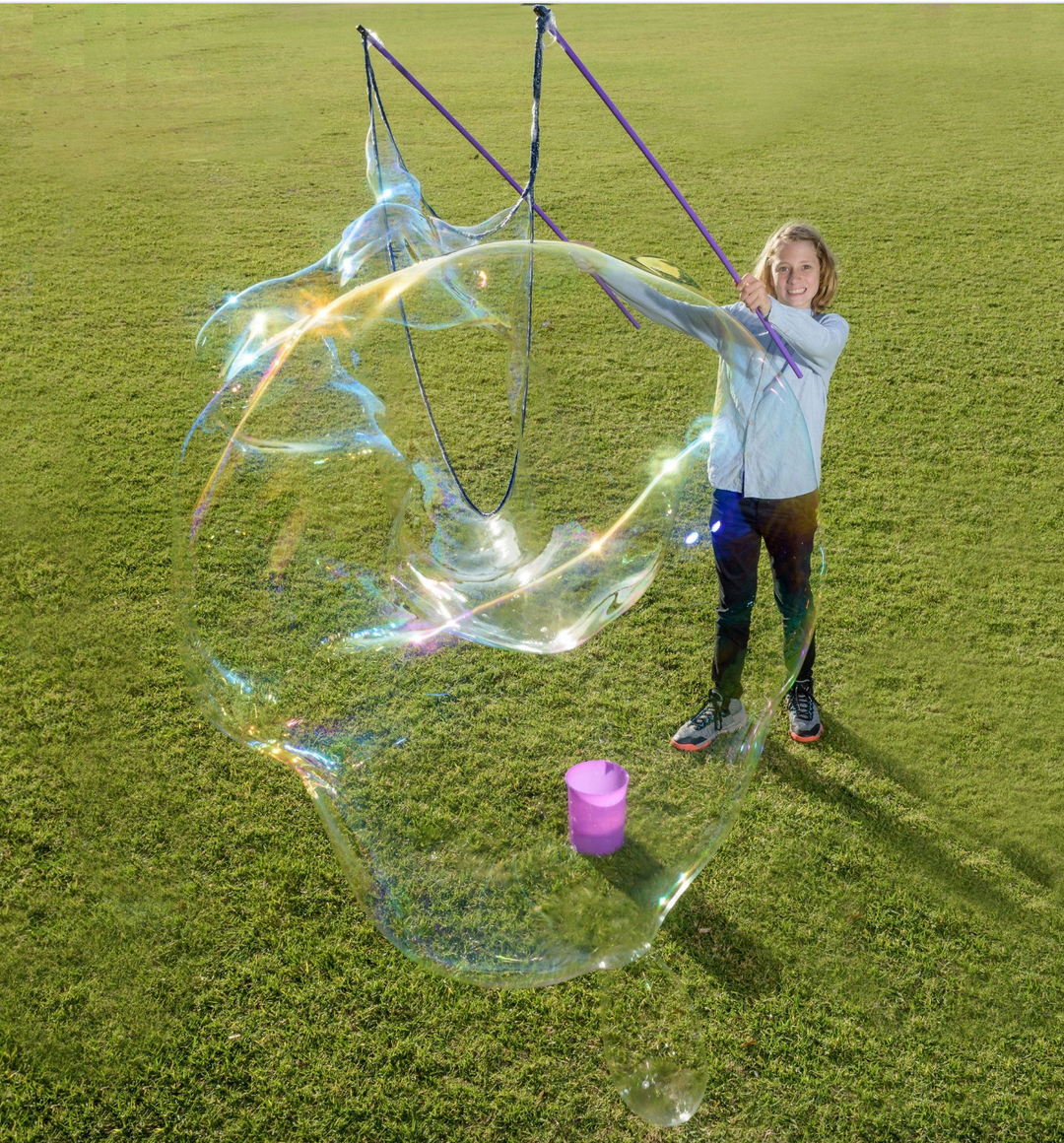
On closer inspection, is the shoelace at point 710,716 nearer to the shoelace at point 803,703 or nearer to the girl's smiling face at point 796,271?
the shoelace at point 803,703

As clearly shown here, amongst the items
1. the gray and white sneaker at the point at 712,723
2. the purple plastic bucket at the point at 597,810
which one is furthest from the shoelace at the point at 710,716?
the purple plastic bucket at the point at 597,810

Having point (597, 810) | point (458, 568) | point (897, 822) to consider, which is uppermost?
point (458, 568)

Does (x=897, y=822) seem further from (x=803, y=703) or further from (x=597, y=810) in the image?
(x=597, y=810)

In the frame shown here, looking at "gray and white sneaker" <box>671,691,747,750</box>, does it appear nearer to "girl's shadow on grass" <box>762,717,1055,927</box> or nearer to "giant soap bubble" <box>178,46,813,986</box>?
"giant soap bubble" <box>178,46,813,986</box>

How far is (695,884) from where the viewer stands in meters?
3.04

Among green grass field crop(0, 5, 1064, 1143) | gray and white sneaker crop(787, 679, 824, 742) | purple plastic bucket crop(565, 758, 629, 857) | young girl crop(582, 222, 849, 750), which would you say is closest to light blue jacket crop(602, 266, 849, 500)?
young girl crop(582, 222, 849, 750)

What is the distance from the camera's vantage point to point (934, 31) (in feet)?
52.7

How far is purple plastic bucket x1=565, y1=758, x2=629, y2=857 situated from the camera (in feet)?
9.10

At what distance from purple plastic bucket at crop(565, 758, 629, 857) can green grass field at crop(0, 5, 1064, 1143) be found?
38cm

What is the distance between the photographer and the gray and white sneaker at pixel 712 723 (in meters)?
2.70

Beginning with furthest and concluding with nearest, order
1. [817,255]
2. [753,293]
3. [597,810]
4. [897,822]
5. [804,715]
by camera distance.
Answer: [804,715] < [897,822] < [817,255] < [597,810] < [753,293]

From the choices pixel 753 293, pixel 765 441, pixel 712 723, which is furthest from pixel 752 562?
pixel 753 293

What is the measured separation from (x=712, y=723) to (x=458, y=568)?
2.92 feet

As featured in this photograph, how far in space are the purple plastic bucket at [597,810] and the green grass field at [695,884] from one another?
38cm
